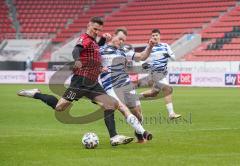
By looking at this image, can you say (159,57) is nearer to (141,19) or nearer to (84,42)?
(84,42)

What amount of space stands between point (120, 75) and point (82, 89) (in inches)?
47.5

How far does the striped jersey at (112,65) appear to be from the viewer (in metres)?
11.9

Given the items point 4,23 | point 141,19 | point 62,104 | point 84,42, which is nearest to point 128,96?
point 62,104

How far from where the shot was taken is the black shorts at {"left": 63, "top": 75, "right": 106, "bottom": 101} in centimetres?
1151

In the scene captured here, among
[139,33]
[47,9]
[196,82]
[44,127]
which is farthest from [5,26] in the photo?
[44,127]

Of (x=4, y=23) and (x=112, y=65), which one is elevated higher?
(x=112, y=65)

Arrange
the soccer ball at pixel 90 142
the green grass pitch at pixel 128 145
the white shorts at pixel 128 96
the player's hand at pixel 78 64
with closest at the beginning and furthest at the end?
1. the green grass pitch at pixel 128 145
2. the soccer ball at pixel 90 142
3. the player's hand at pixel 78 64
4. the white shorts at pixel 128 96

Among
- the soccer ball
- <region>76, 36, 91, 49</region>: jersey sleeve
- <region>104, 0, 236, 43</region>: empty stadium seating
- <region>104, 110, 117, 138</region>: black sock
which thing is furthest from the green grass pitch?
<region>104, 0, 236, 43</region>: empty stadium seating

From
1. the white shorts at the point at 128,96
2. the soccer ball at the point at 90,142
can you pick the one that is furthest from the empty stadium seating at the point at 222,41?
the soccer ball at the point at 90,142

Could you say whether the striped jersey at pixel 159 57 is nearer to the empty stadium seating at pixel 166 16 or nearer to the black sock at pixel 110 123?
the black sock at pixel 110 123

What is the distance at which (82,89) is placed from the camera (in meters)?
11.5

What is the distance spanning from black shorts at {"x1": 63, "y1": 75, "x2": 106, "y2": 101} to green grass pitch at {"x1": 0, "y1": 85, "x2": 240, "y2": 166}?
94cm

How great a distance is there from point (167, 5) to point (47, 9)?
39.9ft

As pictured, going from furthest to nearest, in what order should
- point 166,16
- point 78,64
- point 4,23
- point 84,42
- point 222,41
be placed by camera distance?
point 4,23
point 166,16
point 222,41
point 84,42
point 78,64
